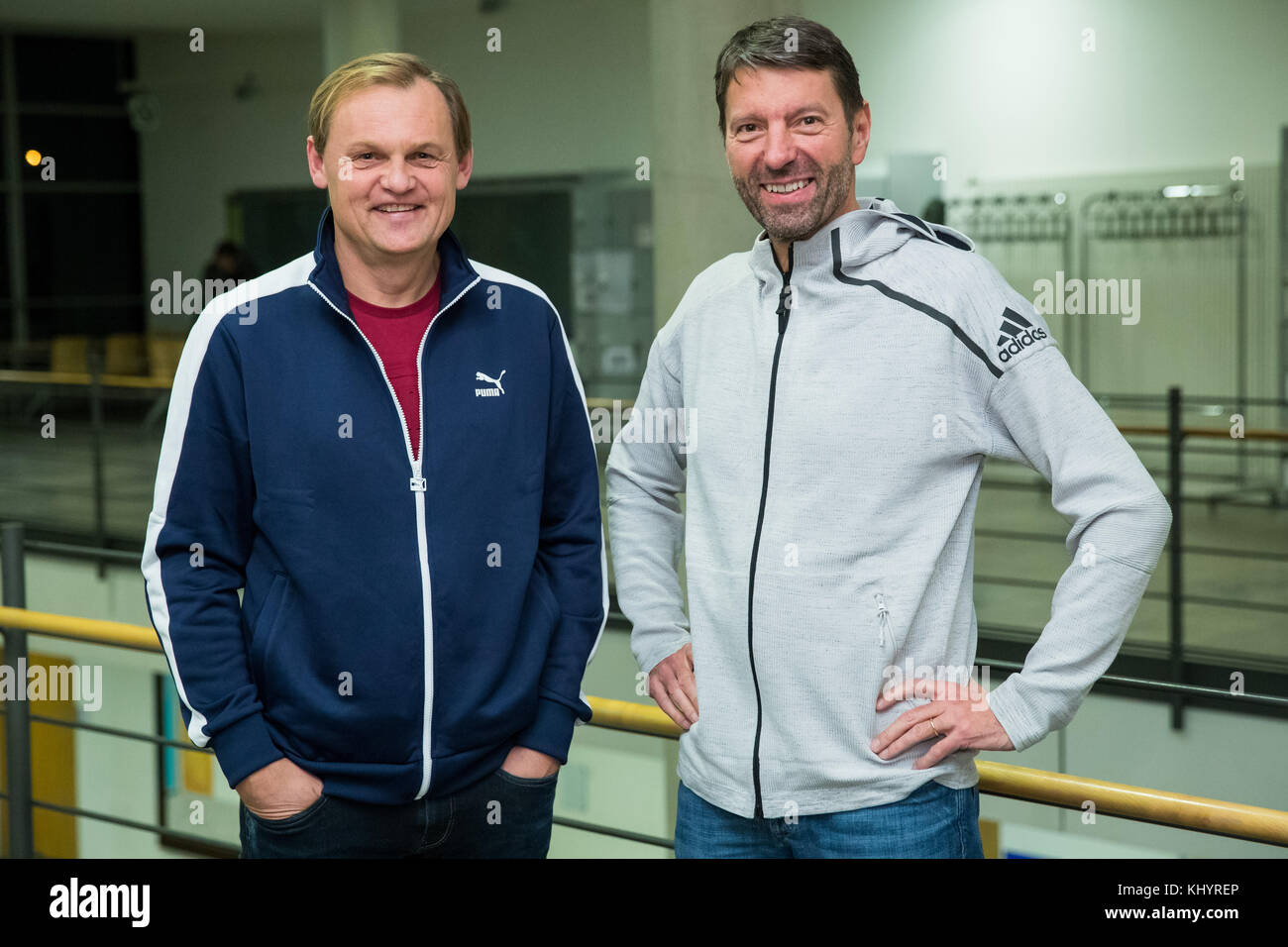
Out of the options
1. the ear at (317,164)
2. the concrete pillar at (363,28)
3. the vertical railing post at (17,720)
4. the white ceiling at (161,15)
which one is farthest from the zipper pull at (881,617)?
the white ceiling at (161,15)

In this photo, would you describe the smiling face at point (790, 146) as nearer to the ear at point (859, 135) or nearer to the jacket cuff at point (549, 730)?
the ear at point (859, 135)

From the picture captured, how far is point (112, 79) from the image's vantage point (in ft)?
33.2

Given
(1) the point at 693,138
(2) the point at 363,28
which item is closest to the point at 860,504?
(1) the point at 693,138

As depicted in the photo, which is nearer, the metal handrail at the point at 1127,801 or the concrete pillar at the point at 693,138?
the metal handrail at the point at 1127,801

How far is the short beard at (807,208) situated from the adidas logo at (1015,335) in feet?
0.60

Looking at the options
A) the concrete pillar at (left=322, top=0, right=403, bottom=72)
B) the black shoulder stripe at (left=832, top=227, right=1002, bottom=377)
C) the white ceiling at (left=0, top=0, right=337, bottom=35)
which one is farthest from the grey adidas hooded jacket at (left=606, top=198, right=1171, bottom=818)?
the white ceiling at (left=0, top=0, right=337, bottom=35)

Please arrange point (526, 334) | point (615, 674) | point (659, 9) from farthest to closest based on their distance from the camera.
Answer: point (615, 674)
point (659, 9)
point (526, 334)

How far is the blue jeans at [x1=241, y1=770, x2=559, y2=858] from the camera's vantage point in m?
1.25

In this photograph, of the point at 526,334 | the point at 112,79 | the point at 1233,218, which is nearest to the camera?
the point at 526,334

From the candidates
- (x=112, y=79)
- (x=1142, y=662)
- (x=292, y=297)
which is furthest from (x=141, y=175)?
(x=292, y=297)

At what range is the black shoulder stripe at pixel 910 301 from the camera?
3.87 ft
